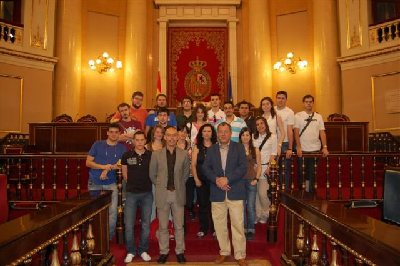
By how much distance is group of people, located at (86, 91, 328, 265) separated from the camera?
4.31 meters

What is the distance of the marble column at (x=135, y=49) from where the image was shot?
40.9ft

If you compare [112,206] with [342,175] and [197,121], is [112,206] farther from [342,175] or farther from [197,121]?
[342,175]

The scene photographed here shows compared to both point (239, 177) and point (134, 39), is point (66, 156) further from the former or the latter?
point (134, 39)

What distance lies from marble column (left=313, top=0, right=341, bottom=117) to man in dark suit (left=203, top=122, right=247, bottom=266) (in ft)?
25.8

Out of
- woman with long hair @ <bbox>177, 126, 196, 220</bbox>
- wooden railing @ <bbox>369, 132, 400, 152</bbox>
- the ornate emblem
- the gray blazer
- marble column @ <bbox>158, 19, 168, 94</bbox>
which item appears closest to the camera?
the gray blazer

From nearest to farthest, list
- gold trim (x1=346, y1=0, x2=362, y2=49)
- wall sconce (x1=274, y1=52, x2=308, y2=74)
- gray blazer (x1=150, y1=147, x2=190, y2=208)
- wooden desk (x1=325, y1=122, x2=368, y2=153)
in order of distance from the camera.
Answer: gray blazer (x1=150, y1=147, x2=190, y2=208) < wooden desk (x1=325, y1=122, x2=368, y2=153) < gold trim (x1=346, y1=0, x2=362, y2=49) < wall sconce (x1=274, y1=52, x2=308, y2=74)

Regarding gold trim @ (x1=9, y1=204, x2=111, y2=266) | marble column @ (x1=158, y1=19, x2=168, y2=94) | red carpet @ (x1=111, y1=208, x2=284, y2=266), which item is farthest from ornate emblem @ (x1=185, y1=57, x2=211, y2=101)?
gold trim @ (x1=9, y1=204, x2=111, y2=266)

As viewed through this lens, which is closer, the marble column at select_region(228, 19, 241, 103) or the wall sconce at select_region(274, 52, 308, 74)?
the wall sconce at select_region(274, 52, 308, 74)

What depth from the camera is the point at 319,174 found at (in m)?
6.97

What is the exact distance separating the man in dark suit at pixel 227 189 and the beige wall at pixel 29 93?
26.4ft

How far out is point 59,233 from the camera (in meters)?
2.64

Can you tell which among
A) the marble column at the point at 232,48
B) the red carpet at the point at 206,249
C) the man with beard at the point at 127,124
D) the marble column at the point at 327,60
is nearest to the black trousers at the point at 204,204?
the red carpet at the point at 206,249

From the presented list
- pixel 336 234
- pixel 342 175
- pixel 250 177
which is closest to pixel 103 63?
pixel 342 175

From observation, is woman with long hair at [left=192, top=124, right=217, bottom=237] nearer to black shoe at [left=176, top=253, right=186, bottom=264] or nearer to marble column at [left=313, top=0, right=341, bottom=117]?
black shoe at [left=176, top=253, right=186, bottom=264]
